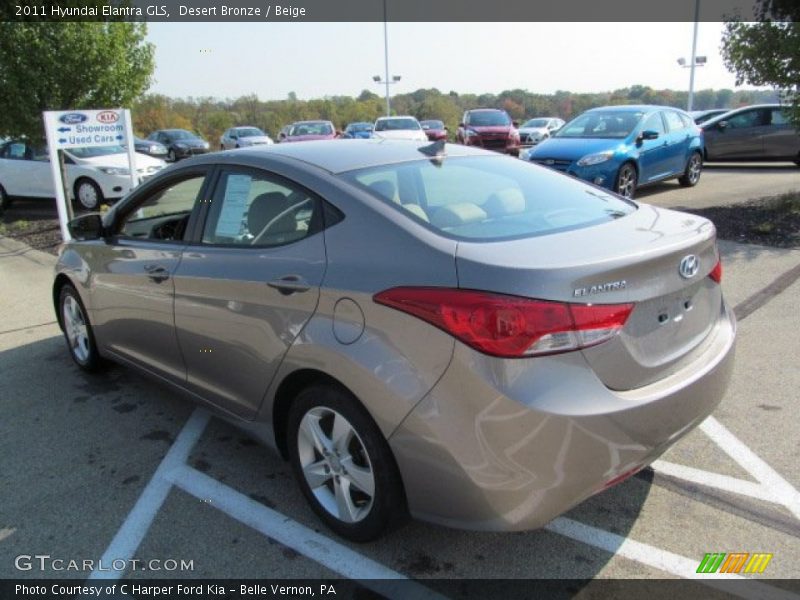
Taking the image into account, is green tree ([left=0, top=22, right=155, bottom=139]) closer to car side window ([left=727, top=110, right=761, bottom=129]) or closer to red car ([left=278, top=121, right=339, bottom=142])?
red car ([left=278, top=121, right=339, bottom=142])

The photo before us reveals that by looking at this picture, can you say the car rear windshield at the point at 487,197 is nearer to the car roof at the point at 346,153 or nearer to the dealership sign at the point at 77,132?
the car roof at the point at 346,153

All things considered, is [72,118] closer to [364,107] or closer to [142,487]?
[142,487]

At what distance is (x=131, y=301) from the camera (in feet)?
12.7

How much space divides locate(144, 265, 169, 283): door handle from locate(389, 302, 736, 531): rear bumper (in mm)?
1833

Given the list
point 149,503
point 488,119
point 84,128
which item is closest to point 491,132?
point 488,119

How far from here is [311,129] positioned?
2433cm

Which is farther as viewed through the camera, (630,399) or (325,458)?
(325,458)

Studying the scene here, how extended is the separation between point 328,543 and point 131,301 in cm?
199

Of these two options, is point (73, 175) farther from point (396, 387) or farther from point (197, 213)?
point (396, 387)

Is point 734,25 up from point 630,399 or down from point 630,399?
up

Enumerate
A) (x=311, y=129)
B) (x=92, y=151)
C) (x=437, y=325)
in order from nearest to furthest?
1. (x=437, y=325)
2. (x=92, y=151)
3. (x=311, y=129)

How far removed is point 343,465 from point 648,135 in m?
9.79

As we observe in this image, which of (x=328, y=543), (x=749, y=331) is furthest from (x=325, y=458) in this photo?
(x=749, y=331)

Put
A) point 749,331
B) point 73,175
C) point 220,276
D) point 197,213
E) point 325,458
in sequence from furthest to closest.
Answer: point 73,175 < point 749,331 < point 197,213 < point 220,276 < point 325,458
